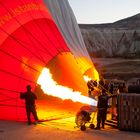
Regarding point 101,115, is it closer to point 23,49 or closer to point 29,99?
point 29,99

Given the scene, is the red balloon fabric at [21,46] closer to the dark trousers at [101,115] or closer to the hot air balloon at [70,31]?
the hot air balloon at [70,31]

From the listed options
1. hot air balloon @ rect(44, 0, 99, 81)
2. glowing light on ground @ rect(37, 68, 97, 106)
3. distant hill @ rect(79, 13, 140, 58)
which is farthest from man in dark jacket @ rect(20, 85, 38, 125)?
distant hill @ rect(79, 13, 140, 58)

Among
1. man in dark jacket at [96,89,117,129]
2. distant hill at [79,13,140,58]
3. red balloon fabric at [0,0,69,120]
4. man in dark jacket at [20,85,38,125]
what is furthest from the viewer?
distant hill at [79,13,140,58]

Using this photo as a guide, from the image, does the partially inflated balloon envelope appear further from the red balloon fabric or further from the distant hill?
the distant hill

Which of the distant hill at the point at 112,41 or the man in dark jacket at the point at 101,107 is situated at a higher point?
the distant hill at the point at 112,41

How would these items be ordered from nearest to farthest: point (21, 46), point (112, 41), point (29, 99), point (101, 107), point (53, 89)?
point (101, 107), point (29, 99), point (21, 46), point (53, 89), point (112, 41)

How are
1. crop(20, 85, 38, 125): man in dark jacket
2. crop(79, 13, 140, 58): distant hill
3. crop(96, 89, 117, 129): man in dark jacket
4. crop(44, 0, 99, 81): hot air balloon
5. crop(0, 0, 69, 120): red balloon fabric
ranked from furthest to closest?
crop(79, 13, 140, 58): distant hill → crop(44, 0, 99, 81): hot air balloon → crop(0, 0, 69, 120): red balloon fabric → crop(20, 85, 38, 125): man in dark jacket → crop(96, 89, 117, 129): man in dark jacket

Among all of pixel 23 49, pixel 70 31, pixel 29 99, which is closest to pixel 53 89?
pixel 23 49

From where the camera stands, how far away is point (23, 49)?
40.7 feet

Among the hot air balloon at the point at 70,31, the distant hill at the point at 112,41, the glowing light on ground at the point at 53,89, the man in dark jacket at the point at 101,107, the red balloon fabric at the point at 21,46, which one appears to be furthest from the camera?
the distant hill at the point at 112,41

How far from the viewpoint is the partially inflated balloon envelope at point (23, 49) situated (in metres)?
12.0

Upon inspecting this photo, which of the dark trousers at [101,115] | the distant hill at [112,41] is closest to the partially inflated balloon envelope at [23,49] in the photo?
the dark trousers at [101,115]

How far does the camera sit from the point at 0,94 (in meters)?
11.8

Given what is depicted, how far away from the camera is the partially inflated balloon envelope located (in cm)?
1198
